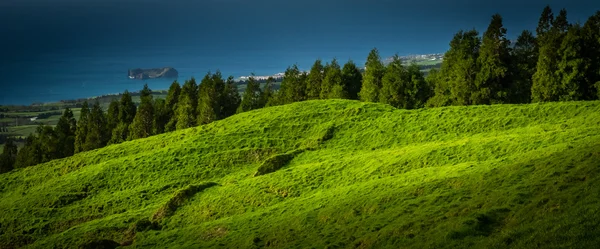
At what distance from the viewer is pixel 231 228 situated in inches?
1164

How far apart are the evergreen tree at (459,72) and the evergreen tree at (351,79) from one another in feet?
54.7

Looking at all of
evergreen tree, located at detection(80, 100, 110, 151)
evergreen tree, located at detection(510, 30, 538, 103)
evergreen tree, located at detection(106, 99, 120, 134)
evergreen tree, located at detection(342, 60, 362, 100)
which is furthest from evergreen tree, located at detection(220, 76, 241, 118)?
evergreen tree, located at detection(510, 30, 538, 103)

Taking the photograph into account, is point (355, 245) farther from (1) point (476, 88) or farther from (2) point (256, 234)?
(1) point (476, 88)

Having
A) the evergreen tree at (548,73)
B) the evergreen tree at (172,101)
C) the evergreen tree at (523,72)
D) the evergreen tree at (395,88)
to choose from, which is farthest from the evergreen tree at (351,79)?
the evergreen tree at (172,101)

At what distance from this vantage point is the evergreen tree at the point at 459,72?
209ft

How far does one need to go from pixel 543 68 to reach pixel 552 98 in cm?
374

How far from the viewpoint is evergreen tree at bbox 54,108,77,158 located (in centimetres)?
9350

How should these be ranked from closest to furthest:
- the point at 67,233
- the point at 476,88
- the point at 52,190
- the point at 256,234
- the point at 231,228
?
the point at 256,234 < the point at 231,228 < the point at 67,233 < the point at 52,190 < the point at 476,88

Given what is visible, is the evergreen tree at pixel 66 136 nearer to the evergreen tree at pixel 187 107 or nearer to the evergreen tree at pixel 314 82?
the evergreen tree at pixel 187 107

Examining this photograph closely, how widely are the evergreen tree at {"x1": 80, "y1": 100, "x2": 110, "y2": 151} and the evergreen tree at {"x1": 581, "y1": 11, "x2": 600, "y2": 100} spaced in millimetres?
76948

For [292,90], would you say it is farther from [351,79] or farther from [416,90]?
[416,90]

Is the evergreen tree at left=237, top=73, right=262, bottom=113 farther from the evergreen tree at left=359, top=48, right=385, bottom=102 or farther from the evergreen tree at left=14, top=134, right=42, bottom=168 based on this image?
the evergreen tree at left=14, top=134, right=42, bottom=168

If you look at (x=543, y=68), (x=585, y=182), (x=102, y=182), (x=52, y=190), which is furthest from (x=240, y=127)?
(x=585, y=182)

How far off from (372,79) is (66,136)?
61791mm
